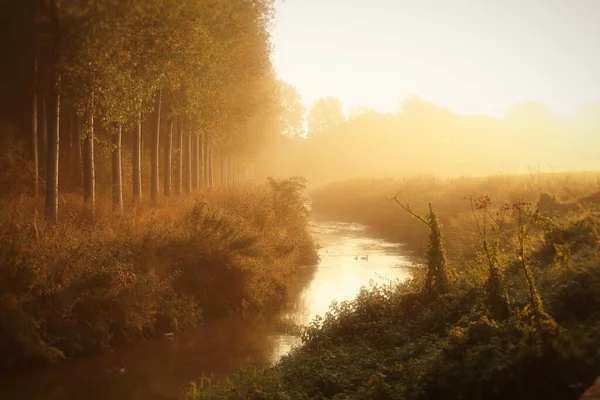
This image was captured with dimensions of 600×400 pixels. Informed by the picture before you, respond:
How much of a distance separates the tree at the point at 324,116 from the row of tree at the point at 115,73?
285ft

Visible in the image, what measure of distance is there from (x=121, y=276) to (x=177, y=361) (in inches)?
98.3

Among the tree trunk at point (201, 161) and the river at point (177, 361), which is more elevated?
the tree trunk at point (201, 161)

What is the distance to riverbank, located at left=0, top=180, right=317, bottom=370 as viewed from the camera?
1141 centimetres

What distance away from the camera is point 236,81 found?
97.0 ft

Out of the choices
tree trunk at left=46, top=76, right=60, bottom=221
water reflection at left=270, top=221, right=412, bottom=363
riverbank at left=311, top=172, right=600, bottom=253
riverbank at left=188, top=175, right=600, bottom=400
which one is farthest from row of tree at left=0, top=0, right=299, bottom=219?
riverbank at left=311, top=172, right=600, bottom=253

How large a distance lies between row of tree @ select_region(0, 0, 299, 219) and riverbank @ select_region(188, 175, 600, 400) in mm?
9123

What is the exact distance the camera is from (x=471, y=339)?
865 cm

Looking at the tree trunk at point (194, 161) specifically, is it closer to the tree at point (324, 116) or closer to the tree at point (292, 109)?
the tree at point (292, 109)

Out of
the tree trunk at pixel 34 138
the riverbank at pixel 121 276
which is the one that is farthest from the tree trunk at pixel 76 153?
the riverbank at pixel 121 276

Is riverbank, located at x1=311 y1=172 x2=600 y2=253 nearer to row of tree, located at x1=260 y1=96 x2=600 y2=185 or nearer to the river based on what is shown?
the river

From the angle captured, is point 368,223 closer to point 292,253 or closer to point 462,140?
point 292,253

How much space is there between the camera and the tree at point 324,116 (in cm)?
11762

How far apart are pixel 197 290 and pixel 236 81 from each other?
16231 mm

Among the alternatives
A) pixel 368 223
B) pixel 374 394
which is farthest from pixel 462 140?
pixel 374 394
